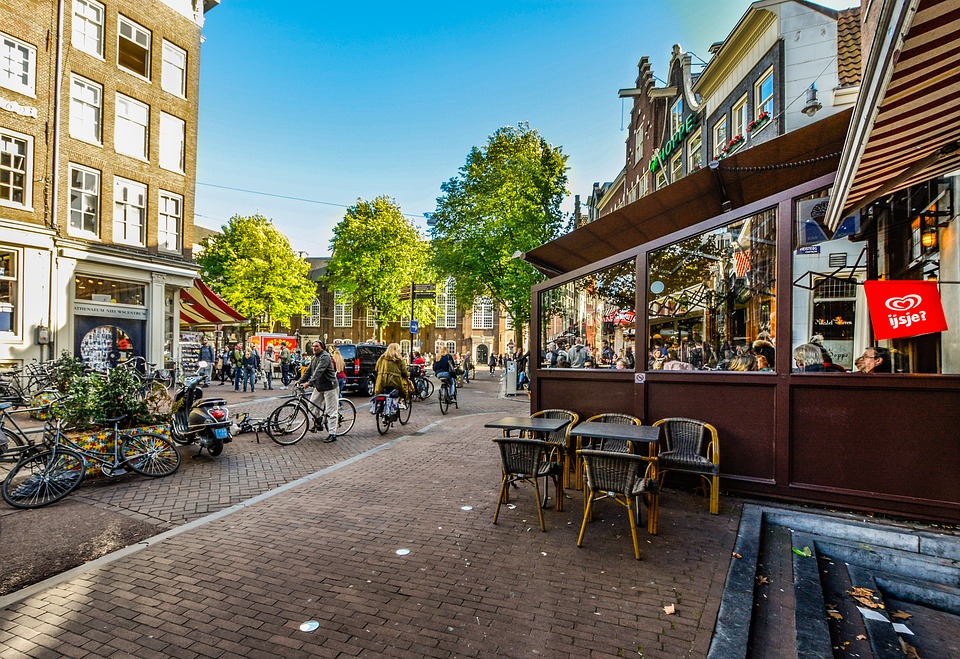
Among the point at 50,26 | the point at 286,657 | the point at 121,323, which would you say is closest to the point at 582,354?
the point at 286,657

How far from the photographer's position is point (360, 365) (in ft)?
55.2

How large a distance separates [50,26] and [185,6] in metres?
5.48

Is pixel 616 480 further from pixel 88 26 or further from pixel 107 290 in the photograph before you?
pixel 88 26

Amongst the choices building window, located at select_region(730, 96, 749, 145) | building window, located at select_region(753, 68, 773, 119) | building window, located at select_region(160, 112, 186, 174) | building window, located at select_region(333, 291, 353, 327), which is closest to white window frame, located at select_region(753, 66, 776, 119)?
building window, located at select_region(753, 68, 773, 119)

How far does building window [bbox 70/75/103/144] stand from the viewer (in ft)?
50.0

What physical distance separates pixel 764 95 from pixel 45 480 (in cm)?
1820

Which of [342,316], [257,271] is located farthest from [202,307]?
[342,316]

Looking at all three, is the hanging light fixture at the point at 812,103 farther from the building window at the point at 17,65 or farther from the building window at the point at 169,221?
the building window at the point at 17,65

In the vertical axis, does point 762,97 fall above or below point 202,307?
above

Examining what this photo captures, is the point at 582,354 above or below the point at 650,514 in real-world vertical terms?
above

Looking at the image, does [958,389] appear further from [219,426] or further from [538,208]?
[538,208]

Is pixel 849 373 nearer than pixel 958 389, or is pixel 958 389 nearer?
pixel 958 389

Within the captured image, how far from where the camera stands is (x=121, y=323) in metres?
16.5

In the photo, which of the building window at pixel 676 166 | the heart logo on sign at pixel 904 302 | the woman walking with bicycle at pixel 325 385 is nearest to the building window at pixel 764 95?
the building window at pixel 676 166
